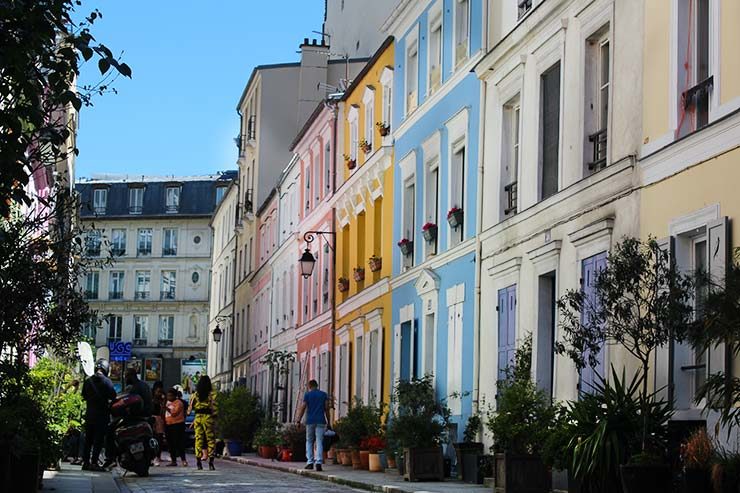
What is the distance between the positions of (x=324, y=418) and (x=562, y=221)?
29.2 ft

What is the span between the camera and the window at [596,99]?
61.1 ft

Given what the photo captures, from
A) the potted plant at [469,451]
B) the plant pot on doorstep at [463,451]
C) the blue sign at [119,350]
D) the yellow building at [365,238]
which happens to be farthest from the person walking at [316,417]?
the blue sign at [119,350]

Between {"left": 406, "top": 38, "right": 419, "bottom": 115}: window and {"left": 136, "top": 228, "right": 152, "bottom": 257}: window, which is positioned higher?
{"left": 136, "top": 228, "right": 152, "bottom": 257}: window

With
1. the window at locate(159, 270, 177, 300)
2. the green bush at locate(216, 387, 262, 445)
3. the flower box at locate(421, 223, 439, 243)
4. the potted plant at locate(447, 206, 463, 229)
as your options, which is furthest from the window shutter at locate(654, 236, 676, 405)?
the window at locate(159, 270, 177, 300)

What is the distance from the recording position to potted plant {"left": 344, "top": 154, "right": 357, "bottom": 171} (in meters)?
36.0

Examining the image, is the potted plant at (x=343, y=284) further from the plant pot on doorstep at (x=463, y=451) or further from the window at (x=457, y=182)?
the plant pot on doorstep at (x=463, y=451)

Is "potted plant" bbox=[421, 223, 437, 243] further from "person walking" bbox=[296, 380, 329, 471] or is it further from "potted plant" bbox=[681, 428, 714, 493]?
"potted plant" bbox=[681, 428, 714, 493]

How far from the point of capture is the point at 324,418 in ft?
88.5

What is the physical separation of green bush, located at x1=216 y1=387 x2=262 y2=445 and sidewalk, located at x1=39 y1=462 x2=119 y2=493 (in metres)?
19.7

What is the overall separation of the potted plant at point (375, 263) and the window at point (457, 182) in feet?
21.1

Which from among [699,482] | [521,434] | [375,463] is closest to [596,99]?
[521,434]

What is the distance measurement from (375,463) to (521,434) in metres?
8.71

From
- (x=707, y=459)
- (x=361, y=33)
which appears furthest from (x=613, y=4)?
(x=361, y=33)

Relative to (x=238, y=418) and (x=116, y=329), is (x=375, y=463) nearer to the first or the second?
(x=238, y=418)
